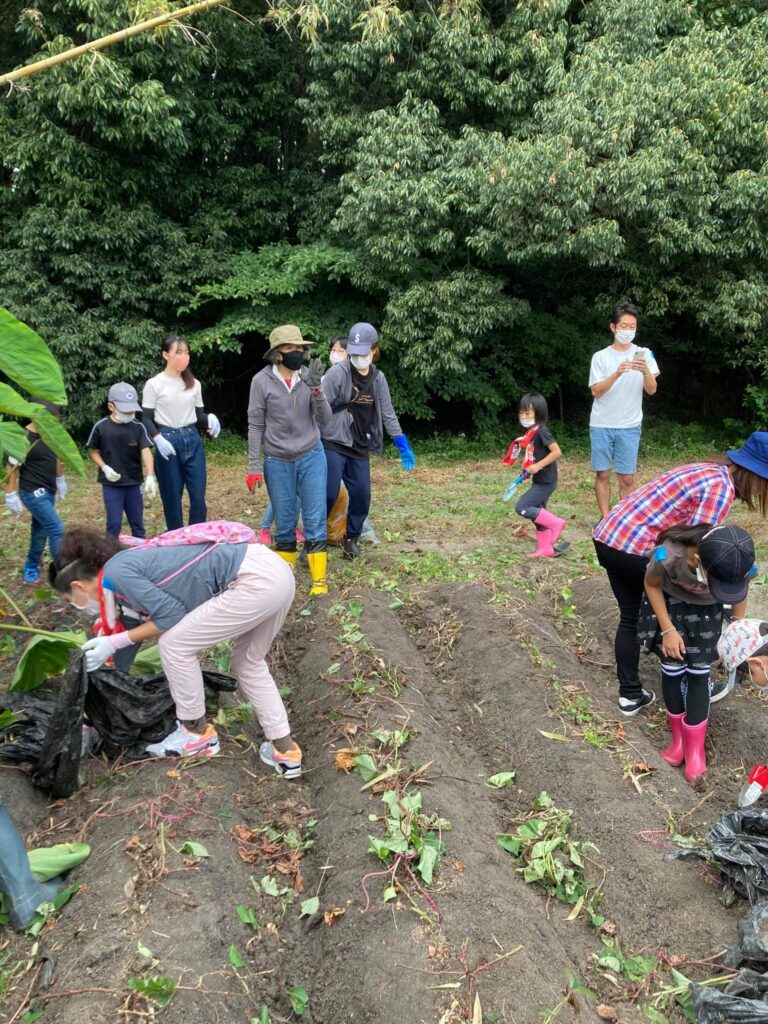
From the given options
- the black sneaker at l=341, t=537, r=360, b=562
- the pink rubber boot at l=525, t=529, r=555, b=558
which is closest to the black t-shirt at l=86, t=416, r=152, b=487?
the black sneaker at l=341, t=537, r=360, b=562

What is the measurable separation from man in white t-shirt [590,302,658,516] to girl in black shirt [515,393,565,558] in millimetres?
537

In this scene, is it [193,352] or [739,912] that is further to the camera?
[193,352]

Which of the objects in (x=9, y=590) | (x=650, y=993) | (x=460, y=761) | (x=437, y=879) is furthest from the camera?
(x=9, y=590)

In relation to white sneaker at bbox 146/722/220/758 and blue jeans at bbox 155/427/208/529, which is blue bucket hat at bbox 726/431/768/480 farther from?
blue jeans at bbox 155/427/208/529

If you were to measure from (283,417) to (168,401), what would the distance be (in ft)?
3.66

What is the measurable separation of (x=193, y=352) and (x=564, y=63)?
6919 mm

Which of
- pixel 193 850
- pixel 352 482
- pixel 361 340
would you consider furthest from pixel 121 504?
pixel 193 850

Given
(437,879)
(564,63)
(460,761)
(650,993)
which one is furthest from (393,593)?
(564,63)

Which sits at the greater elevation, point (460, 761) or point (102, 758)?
point (102, 758)

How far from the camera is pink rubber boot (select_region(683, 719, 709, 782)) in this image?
418 centimetres

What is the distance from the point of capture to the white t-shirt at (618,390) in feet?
23.9

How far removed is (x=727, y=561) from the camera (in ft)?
11.7

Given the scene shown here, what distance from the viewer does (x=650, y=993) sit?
2.96m

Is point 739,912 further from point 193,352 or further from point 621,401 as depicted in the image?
point 193,352
